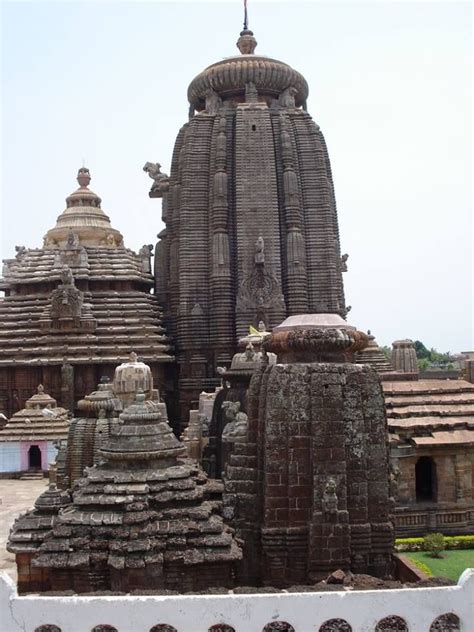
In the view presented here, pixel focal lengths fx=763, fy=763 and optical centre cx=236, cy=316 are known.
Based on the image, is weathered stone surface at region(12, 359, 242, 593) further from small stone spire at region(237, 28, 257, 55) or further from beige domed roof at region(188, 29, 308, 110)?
small stone spire at region(237, 28, 257, 55)

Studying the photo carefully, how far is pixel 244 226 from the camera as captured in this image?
99.9 ft

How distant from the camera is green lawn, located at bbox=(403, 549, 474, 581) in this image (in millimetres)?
14303

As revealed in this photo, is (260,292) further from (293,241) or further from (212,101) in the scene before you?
(212,101)

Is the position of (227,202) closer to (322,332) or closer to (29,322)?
(29,322)

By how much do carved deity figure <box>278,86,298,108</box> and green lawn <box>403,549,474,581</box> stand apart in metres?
22.8

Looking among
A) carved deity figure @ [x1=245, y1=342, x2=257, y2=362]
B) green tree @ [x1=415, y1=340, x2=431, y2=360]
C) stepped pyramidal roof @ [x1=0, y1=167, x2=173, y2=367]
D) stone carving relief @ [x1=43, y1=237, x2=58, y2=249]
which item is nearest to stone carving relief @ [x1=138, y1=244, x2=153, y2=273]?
stepped pyramidal roof @ [x1=0, y1=167, x2=173, y2=367]

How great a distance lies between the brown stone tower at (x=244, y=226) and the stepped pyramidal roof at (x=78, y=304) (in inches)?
68.7

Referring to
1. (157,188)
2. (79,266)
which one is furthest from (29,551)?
(157,188)

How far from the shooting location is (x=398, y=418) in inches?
717

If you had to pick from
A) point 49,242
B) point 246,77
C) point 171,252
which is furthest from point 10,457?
point 246,77

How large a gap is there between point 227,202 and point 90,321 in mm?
7385

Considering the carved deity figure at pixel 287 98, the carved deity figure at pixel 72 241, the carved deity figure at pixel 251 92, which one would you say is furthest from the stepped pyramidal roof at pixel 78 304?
the carved deity figure at pixel 287 98

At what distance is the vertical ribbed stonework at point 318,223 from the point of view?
31.0 m

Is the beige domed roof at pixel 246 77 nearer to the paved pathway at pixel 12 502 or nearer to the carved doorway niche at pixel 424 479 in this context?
the paved pathway at pixel 12 502
